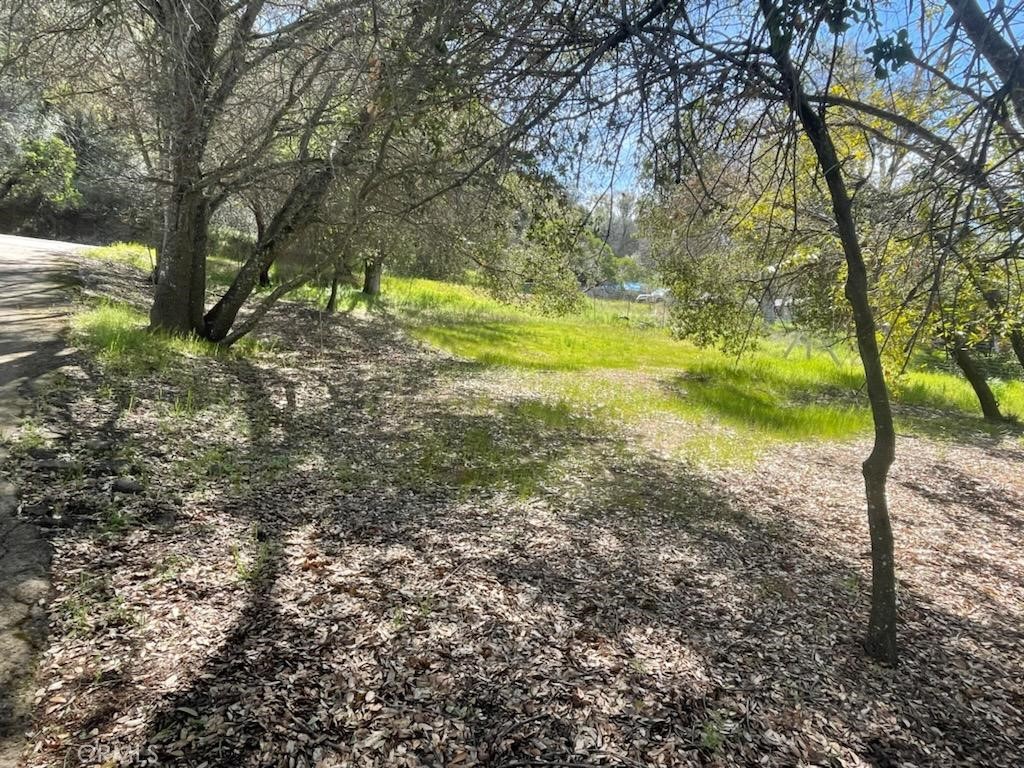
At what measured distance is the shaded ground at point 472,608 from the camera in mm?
2461

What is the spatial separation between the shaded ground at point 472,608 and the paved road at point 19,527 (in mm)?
111

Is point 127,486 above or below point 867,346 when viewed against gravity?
below

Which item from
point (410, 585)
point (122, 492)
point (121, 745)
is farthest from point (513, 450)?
point (121, 745)

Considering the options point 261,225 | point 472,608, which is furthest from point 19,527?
point 261,225

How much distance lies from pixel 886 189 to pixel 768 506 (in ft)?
11.0

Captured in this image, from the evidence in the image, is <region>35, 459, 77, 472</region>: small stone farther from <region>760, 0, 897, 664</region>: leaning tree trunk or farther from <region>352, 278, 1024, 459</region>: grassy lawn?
<region>352, 278, 1024, 459</region>: grassy lawn

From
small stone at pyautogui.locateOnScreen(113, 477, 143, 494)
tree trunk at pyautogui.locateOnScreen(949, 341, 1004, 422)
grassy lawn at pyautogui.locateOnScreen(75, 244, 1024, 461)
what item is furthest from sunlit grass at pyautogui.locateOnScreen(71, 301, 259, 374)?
tree trunk at pyautogui.locateOnScreen(949, 341, 1004, 422)

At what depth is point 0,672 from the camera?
7.73ft

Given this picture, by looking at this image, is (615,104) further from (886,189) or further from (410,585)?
(886,189)

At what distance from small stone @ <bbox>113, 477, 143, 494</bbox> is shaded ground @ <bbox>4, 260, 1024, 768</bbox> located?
24 mm

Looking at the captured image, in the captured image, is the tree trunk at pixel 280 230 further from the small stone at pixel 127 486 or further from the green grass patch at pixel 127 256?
the green grass patch at pixel 127 256

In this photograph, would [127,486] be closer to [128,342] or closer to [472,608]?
[472,608]

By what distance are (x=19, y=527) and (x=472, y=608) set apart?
267 centimetres

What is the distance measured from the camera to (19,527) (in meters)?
3.27
